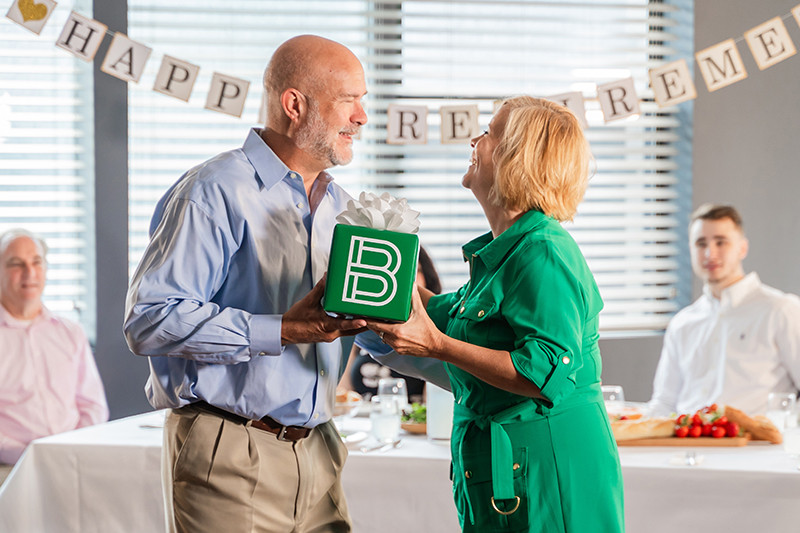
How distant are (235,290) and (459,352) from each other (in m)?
0.40

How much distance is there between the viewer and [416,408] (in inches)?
91.6

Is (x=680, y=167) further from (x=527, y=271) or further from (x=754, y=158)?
(x=527, y=271)

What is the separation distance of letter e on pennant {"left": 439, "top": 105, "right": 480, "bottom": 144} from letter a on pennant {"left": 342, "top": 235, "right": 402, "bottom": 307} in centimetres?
180

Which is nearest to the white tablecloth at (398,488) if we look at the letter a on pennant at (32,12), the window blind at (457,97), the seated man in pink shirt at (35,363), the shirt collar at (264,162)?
the seated man in pink shirt at (35,363)

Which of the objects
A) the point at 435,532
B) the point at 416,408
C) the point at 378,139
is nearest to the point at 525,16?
the point at 378,139

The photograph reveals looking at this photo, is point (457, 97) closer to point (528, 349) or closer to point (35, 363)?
point (35, 363)

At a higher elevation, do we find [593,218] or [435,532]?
[593,218]

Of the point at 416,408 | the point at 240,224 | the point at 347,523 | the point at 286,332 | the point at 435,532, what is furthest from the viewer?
the point at 416,408

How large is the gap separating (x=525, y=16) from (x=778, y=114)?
1.21 m

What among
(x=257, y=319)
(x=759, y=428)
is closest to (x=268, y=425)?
(x=257, y=319)

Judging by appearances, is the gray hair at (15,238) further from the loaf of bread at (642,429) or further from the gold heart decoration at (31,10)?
the loaf of bread at (642,429)

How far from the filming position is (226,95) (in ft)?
9.29

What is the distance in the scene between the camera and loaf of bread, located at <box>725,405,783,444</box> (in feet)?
6.97

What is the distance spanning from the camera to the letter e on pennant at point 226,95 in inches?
110
